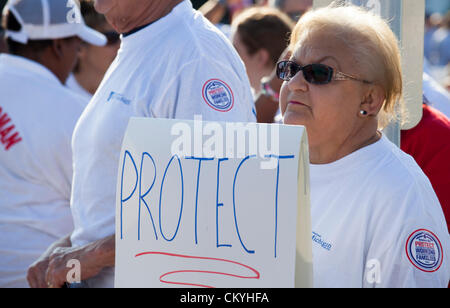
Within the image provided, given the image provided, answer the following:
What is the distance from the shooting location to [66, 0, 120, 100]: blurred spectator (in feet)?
14.5

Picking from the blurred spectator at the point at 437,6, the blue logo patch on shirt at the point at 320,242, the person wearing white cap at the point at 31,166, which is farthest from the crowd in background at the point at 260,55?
the blurred spectator at the point at 437,6

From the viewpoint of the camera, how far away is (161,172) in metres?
1.42

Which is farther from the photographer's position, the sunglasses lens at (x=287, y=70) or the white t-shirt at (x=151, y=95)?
the white t-shirt at (x=151, y=95)

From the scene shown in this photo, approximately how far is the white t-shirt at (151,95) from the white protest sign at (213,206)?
19.5 inches

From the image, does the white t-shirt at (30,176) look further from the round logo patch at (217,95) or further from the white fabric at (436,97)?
the white fabric at (436,97)

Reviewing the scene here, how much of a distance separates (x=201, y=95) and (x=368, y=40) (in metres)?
0.49

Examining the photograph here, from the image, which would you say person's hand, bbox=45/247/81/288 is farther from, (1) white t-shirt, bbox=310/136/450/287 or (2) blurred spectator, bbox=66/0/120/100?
(2) blurred spectator, bbox=66/0/120/100

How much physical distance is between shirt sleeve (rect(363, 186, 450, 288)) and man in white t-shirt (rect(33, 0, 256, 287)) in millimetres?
596

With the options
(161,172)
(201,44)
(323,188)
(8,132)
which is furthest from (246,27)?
(161,172)

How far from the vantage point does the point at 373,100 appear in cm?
179

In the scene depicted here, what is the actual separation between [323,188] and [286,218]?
45 centimetres

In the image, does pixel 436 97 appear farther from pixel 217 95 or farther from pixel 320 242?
pixel 320 242

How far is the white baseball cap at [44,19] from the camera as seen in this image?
10.4 ft

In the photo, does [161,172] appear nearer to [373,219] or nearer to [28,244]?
[373,219]
